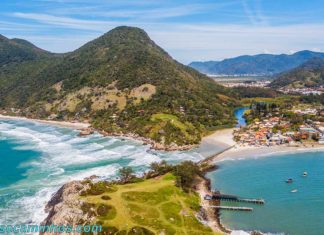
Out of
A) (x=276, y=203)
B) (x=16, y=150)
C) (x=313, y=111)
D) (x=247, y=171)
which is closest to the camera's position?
(x=276, y=203)

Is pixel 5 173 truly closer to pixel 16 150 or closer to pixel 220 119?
pixel 16 150

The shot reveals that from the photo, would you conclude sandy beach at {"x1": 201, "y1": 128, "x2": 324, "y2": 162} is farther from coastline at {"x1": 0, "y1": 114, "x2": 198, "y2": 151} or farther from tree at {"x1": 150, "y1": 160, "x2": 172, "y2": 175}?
tree at {"x1": 150, "y1": 160, "x2": 172, "y2": 175}

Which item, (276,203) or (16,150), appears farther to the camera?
(16,150)

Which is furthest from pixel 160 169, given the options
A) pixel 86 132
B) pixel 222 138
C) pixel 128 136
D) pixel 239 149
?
pixel 86 132

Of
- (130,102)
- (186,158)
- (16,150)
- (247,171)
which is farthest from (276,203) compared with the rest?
(130,102)

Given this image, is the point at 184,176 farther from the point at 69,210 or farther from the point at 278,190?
the point at 69,210

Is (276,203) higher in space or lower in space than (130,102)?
lower

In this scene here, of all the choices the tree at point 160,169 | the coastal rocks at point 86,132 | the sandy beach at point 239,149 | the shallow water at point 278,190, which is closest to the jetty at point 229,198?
the shallow water at point 278,190

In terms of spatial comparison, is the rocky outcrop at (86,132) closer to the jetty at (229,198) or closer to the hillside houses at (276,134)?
the hillside houses at (276,134)
